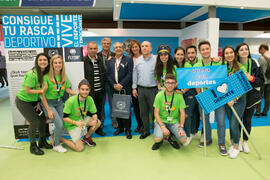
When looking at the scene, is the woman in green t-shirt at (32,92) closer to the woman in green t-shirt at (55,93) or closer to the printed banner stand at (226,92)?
the woman in green t-shirt at (55,93)

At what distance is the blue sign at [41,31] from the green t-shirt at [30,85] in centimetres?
82

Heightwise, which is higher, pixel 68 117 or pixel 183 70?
pixel 183 70

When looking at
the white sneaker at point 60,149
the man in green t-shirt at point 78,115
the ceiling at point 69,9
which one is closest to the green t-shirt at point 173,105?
the man in green t-shirt at point 78,115

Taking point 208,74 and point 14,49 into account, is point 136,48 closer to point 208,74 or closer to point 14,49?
point 208,74

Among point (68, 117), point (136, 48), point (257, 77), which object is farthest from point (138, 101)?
point (257, 77)

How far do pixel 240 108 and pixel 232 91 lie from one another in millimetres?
337

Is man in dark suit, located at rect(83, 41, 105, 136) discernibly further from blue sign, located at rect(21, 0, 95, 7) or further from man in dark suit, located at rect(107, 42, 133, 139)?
blue sign, located at rect(21, 0, 95, 7)

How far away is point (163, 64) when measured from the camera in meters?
3.34

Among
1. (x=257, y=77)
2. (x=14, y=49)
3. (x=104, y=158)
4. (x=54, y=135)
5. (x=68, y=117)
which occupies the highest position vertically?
(x=14, y=49)

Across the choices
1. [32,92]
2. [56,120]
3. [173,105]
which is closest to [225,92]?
[173,105]

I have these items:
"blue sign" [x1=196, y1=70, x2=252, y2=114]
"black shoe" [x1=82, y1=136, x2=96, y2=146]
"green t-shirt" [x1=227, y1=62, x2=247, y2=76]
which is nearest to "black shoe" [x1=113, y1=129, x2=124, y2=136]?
"black shoe" [x1=82, y1=136, x2=96, y2=146]

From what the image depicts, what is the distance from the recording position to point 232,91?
8.95 feet

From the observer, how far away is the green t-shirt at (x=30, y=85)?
2.88 m

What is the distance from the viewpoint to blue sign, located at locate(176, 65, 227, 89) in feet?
9.20
